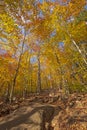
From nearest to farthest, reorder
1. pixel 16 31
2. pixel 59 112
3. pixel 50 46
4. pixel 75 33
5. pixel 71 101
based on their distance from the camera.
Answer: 1. pixel 59 112
2. pixel 71 101
3. pixel 16 31
4. pixel 75 33
5. pixel 50 46

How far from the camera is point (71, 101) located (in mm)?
10688

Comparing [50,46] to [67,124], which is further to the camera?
[50,46]

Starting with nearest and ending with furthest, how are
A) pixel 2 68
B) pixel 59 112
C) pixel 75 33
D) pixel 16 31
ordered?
pixel 59 112
pixel 16 31
pixel 75 33
pixel 2 68

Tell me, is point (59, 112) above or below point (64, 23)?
below

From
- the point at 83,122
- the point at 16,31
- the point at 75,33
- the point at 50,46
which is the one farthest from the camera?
the point at 50,46

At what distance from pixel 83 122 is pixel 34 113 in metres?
2.45

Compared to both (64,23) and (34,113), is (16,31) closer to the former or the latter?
(64,23)

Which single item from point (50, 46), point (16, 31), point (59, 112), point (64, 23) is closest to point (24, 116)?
point (59, 112)

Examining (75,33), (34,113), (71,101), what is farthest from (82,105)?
(75,33)

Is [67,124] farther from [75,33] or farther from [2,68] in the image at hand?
[2,68]

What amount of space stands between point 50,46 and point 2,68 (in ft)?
22.3

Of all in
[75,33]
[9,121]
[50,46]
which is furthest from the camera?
[50,46]

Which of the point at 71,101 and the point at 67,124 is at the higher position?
the point at 71,101

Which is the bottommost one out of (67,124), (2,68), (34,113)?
(67,124)
